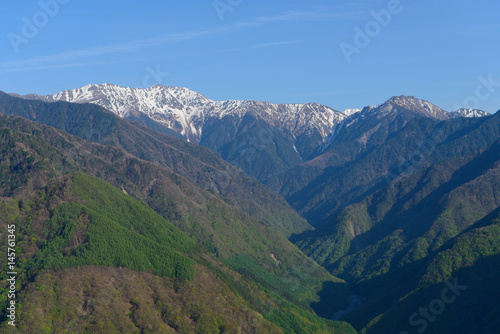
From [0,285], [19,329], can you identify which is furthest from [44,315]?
[0,285]

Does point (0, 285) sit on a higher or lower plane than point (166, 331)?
higher

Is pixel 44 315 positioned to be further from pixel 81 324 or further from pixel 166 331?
pixel 166 331

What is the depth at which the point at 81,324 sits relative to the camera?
188250mm

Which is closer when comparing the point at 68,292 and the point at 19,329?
the point at 19,329

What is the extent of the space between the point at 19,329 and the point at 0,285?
2587 centimetres

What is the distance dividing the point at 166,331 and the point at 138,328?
10.3 meters

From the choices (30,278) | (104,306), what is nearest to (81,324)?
(104,306)

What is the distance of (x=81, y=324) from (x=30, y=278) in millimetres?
28565

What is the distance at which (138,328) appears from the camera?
19688 cm

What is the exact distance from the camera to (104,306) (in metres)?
197

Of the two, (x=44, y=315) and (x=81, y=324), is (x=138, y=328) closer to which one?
(x=81, y=324)

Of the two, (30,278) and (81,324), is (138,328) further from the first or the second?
(30,278)

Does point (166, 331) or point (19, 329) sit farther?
point (166, 331)

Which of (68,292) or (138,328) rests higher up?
(68,292)
